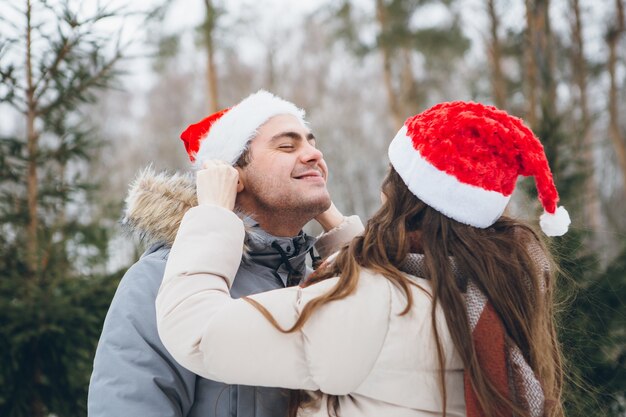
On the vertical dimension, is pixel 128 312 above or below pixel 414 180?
below

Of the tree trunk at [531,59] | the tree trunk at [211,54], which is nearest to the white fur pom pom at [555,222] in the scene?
the tree trunk at [531,59]

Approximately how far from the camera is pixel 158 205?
7.11 feet

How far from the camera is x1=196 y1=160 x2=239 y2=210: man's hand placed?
6.40ft

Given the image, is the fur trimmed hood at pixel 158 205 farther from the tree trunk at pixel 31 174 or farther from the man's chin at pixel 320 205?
the tree trunk at pixel 31 174

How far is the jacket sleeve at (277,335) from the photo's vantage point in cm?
152

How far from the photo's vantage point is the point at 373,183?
2605 cm

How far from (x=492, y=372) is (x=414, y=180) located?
58cm

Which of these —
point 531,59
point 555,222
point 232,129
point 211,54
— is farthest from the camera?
point 211,54

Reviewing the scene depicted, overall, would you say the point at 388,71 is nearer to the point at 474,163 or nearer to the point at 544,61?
the point at 544,61

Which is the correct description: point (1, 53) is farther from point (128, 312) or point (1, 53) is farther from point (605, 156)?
point (605, 156)

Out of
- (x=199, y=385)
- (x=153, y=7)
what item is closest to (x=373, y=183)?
(x=153, y=7)

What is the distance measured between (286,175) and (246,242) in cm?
35

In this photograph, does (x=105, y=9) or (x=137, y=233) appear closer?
(x=137, y=233)

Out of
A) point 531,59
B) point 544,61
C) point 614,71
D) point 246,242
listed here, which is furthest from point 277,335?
point 614,71
